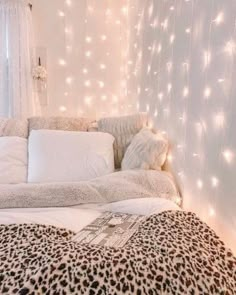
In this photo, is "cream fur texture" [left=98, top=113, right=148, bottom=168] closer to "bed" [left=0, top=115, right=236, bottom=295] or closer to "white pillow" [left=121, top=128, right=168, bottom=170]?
"white pillow" [left=121, top=128, right=168, bottom=170]

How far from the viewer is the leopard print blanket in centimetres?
77

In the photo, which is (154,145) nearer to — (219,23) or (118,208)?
(118,208)

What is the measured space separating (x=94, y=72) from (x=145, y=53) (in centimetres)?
85

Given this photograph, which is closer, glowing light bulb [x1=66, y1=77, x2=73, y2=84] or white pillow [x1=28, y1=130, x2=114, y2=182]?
white pillow [x1=28, y1=130, x2=114, y2=182]

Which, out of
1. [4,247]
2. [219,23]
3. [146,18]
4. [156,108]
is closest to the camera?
[4,247]

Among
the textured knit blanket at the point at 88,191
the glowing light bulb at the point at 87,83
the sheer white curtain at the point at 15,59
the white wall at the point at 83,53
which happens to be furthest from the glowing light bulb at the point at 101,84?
the textured knit blanket at the point at 88,191

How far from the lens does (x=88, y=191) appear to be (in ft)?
5.03

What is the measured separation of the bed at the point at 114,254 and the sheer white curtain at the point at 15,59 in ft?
5.96

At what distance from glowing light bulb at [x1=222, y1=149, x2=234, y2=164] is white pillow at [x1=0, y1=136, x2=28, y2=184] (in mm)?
1419

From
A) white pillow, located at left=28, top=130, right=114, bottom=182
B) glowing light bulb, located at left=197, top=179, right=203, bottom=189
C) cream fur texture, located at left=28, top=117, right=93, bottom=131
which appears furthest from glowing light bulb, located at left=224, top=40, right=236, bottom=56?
cream fur texture, located at left=28, top=117, right=93, bottom=131

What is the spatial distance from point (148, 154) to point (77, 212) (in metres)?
0.75

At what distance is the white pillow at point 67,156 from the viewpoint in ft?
6.55

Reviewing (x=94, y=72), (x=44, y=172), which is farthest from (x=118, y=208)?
(x=94, y=72)

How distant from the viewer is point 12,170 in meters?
2.02
